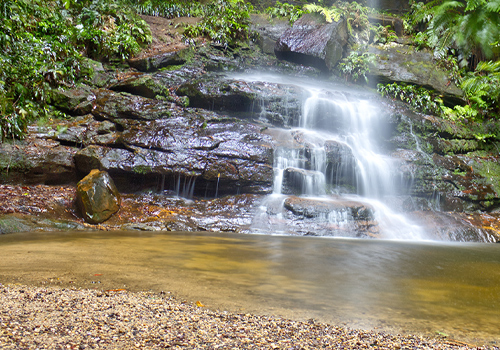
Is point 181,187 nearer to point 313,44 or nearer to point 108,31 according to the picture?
point 108,31

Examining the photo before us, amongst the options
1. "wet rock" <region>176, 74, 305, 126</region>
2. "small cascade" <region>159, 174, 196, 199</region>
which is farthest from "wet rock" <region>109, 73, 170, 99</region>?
"small cascade" <region>159, 174, 196, 199</region>

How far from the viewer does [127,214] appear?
608cm

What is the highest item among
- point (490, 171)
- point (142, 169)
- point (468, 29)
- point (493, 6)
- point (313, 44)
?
point (493, 6)

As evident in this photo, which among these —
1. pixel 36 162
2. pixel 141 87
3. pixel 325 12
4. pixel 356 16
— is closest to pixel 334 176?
pixel 141 87

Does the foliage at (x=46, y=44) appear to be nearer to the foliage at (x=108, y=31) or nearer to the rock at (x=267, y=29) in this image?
the foliage at (x=108, y=31)

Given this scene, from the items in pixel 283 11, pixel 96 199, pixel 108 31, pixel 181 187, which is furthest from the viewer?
pixel 283 11

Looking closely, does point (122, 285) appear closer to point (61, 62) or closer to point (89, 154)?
point (89, 154)

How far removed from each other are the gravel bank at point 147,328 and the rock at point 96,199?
13.3 feet

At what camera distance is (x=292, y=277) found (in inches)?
107

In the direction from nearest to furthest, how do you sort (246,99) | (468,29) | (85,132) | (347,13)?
(85,132)
(246,99)
(468,29)
(347,13)

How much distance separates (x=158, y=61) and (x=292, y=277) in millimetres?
10388

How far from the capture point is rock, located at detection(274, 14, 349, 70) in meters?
12.8

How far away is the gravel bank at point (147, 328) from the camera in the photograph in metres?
1.24

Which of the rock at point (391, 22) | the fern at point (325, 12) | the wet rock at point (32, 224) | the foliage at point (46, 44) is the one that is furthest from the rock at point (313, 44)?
the wet rock at point (32, 224)
